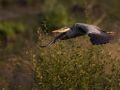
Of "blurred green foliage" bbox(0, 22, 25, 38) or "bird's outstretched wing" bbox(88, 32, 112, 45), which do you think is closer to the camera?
"bird's outstretched wing" bbox(88, 32, 112, 45)

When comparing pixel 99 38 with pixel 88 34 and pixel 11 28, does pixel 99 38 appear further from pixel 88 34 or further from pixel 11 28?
pixel 11 28

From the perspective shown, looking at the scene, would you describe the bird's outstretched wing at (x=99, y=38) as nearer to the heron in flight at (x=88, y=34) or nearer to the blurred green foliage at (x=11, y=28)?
the heron in flight at (x=88, y=34)

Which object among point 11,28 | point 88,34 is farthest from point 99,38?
point 11,28

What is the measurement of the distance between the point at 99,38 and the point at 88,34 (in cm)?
14

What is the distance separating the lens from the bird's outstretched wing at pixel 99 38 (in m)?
7.62

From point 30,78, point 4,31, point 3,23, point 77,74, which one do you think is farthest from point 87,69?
point 3,23

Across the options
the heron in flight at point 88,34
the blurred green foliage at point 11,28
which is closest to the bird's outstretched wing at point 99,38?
the heron in flight at point 88,34

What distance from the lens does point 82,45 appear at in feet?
27.7

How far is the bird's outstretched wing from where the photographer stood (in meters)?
7.62

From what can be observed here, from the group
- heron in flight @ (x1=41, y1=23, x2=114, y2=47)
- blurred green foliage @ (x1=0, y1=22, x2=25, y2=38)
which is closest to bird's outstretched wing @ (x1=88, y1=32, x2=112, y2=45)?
heron in flight @ (x1=41, y1=23, x2=114, y2=47)

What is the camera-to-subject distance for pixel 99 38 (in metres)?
7.67

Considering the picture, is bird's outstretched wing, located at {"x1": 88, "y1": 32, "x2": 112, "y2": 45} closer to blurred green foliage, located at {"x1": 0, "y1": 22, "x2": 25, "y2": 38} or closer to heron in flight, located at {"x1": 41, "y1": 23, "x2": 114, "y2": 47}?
heron in flight, located at {"x1": 41, "y1": 23, "x2": 114, "y2": 47}

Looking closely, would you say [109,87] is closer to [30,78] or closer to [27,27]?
[30,78]

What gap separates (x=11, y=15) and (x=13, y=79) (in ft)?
32.4
